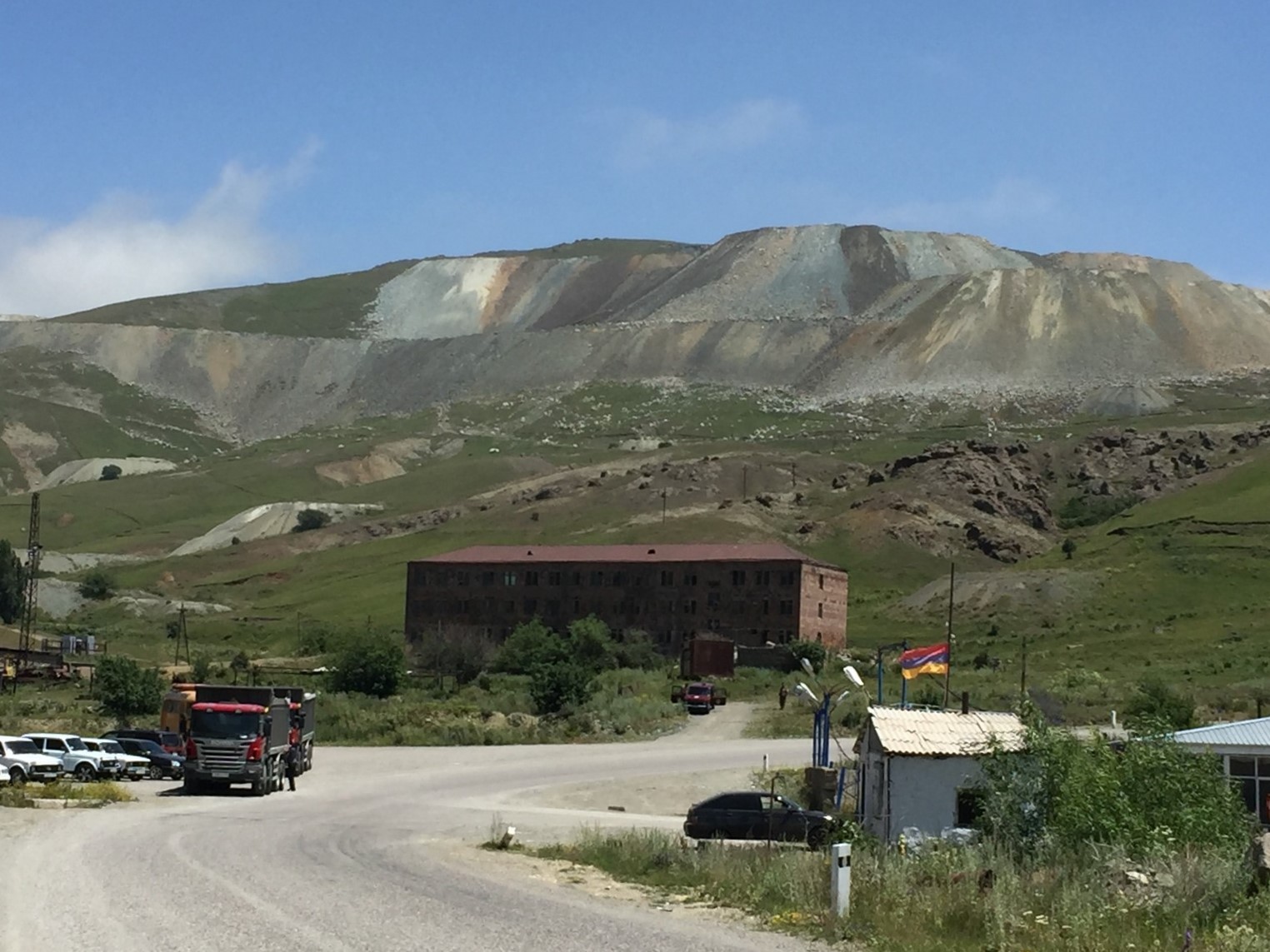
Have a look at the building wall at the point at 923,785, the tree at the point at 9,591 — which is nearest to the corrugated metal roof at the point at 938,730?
the building wall at the point at 923,785

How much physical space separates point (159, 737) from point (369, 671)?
28.0m

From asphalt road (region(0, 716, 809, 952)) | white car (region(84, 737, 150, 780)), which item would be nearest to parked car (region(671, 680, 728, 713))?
white car (region(84, 737, 150, 780))

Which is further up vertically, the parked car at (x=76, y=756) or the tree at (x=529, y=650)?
the tree at (x=529, y=650)

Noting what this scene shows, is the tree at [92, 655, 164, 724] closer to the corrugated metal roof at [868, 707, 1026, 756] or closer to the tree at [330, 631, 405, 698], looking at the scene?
the tree at [330, 631, 405, 698]

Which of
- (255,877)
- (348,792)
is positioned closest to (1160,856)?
(255,877)

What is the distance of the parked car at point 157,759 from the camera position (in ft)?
152

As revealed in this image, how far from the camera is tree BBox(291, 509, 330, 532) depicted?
172875mm

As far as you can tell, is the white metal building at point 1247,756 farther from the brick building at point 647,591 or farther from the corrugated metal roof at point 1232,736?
the brick building at point 647,591

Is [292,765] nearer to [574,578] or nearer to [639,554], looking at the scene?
[574,578]

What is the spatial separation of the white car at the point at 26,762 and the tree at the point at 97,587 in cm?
9923

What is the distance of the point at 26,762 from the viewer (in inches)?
1587

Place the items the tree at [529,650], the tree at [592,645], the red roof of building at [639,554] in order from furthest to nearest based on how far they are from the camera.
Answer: the red roof of building at [639,554], the tree at [592,645], the tree at [529,650]

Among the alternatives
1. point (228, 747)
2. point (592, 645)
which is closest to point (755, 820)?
point (228, 747)

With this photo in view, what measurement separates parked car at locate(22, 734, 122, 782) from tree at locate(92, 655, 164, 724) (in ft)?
64.1
